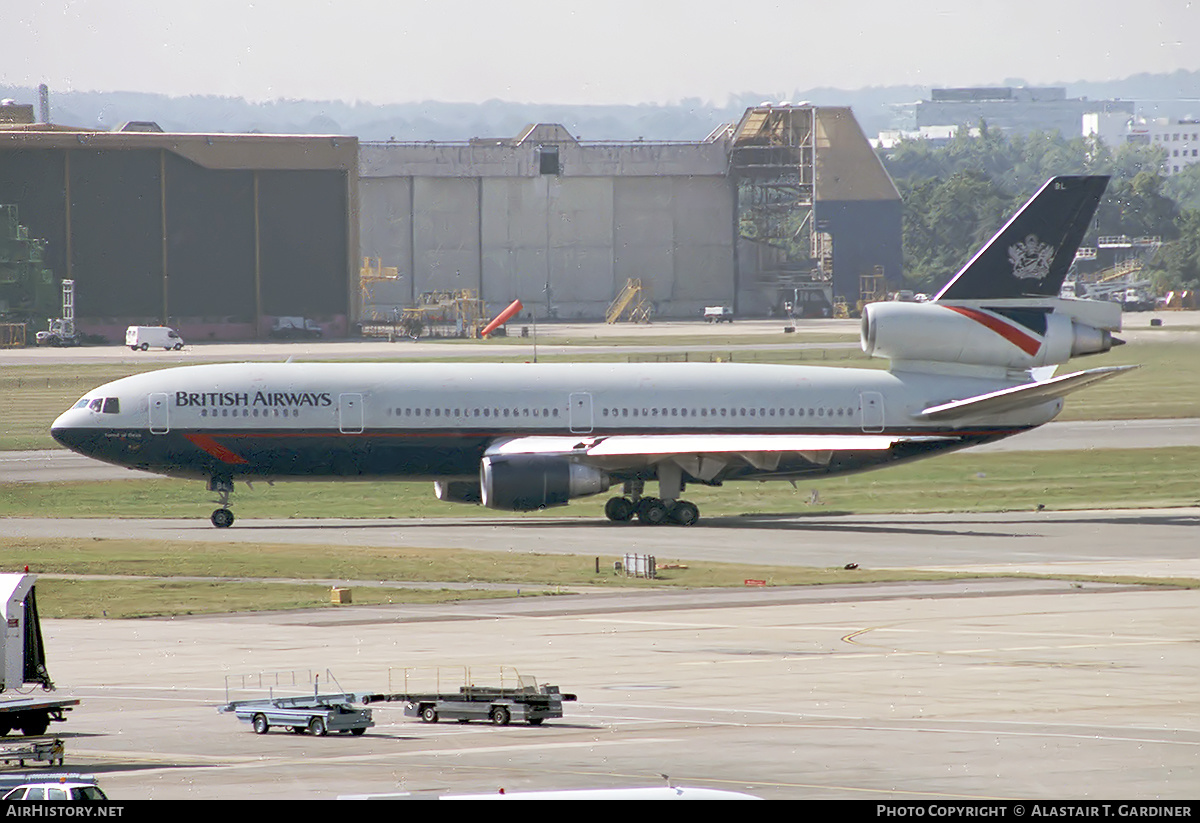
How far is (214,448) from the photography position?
2285 inches

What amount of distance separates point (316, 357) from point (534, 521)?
6130cm

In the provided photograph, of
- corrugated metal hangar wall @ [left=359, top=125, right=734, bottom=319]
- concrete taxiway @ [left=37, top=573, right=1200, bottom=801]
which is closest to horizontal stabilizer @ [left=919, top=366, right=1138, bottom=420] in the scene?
concrete taxiway @ [left=37, top=573, right=1200, bottom=801]

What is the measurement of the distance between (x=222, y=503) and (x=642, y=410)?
15302 millimetres

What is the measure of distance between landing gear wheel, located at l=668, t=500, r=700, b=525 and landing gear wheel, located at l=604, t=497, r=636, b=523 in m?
1.71

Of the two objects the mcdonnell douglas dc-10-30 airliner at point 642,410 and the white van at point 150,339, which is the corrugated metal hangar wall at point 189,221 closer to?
the white van at point 150,339

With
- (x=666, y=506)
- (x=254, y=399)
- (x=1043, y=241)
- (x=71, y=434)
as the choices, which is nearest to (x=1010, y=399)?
(x=1043, y=241)

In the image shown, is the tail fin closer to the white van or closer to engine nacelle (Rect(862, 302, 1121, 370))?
engine nacelle (Rect(862, 302, 1121, 370))

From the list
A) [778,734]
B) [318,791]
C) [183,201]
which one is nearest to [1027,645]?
[778,734]

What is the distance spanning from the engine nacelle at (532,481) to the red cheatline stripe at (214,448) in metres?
8.63

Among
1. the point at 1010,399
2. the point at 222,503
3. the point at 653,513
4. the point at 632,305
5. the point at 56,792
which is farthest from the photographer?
the point at 632,305

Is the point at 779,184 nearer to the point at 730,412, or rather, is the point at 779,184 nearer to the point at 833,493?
the point at 833,493

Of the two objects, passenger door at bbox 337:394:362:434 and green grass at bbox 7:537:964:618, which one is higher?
passenger door at bbox 337:394:362:434

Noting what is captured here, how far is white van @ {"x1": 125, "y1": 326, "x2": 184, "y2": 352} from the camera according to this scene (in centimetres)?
13438

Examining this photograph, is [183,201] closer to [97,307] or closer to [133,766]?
[97,307]
